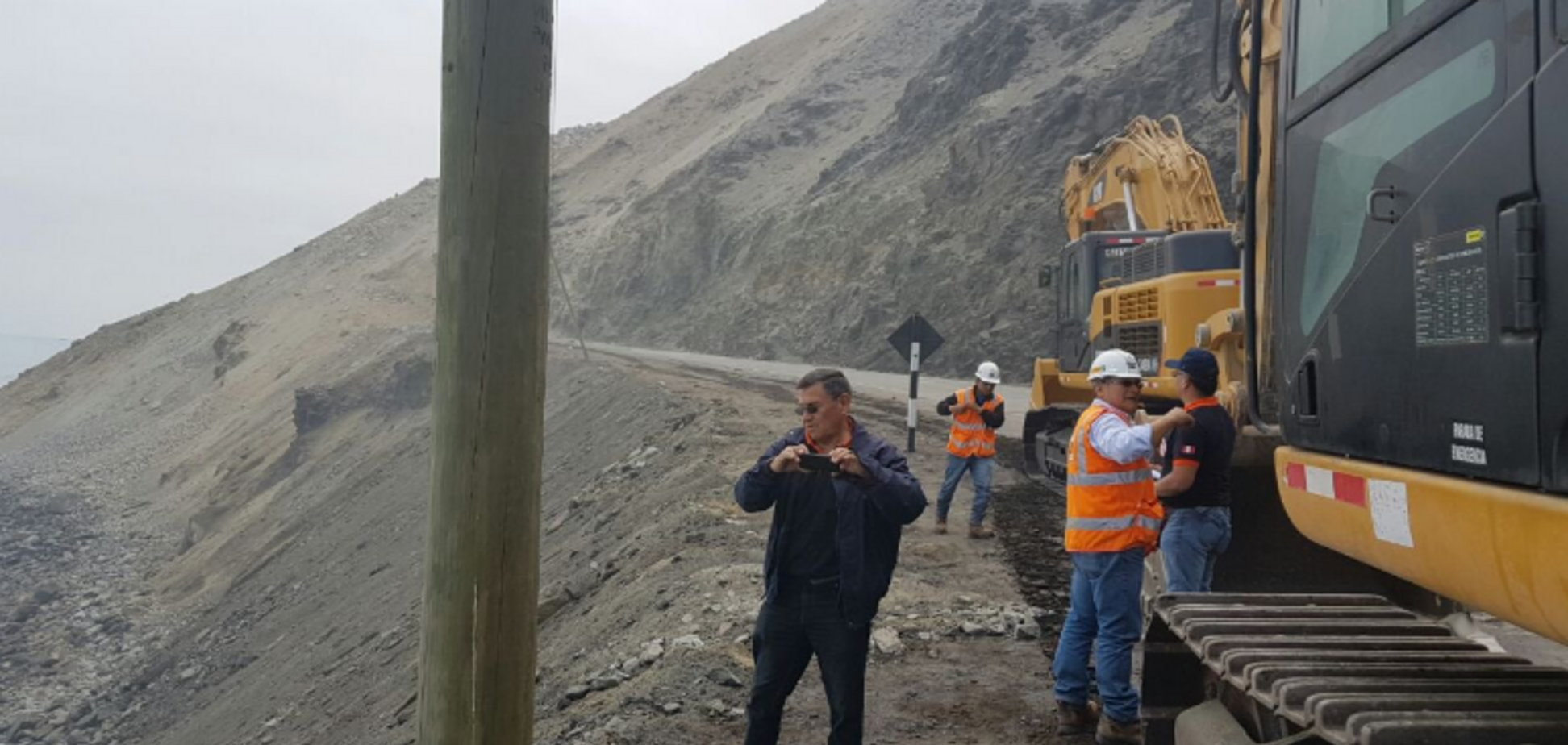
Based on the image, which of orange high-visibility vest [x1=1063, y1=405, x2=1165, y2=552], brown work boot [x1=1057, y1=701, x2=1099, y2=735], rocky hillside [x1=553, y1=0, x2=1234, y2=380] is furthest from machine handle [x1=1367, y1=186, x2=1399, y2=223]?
rocky hillside [x1=553, y1=0, x2=1234, y2=380]

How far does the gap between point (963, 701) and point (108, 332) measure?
84222 mm

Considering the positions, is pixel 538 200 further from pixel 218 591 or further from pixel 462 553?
pixel 218 591

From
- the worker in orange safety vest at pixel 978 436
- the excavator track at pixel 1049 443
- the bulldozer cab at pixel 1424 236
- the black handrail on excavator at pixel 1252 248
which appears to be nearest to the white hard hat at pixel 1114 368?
the black handrail on excavator at pixel 1252 248

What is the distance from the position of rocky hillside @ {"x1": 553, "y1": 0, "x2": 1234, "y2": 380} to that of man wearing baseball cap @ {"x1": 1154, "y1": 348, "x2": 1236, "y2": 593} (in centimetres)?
2381

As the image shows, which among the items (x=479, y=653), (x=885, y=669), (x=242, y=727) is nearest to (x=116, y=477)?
(x=242, y=727)

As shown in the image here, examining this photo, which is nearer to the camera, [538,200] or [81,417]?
[538,200]

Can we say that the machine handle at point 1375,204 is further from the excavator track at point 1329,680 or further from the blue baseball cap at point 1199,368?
the blue baseball cap at point 1199,368

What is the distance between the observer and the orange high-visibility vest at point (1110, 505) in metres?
5.27

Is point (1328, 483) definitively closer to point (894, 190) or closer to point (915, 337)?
point (915, 337)

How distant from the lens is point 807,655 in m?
4.71

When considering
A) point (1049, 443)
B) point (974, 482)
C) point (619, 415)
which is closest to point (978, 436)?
point (974, 482)

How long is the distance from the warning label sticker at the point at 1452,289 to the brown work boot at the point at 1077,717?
3286mm

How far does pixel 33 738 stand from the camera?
16.5 metres

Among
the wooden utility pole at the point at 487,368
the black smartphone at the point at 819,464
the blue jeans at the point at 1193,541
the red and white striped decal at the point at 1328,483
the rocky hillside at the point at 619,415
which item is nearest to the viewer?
the wooden utility pole at the point at 487,368
